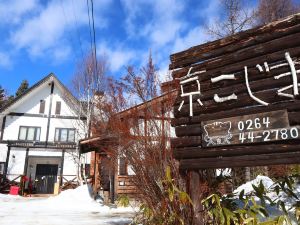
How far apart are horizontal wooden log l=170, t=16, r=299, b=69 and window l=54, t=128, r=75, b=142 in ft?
78.3

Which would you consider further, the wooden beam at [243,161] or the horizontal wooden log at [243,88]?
the horizontal wooden log at [243,88]

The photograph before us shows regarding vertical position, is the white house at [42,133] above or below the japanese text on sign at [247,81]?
above

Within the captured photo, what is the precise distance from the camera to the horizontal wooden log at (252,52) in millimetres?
4102

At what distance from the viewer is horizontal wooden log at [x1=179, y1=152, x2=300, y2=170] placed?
148 inches

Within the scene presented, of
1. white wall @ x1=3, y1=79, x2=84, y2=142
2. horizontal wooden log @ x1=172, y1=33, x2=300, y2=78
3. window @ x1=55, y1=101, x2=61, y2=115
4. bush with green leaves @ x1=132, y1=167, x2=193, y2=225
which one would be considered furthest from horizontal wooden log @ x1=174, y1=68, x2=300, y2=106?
window @ x1=55, y1=101, x2=61, y2=115

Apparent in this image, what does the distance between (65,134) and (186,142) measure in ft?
80.7

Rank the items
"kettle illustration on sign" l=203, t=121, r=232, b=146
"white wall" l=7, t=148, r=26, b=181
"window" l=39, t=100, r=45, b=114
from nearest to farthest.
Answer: "kettle illustration on sign" l=203, t=121, r=232, b=146 → "white wall" l=7, t=148, r=26, b=181 → "window" l=39, t=100, r=45, b=114

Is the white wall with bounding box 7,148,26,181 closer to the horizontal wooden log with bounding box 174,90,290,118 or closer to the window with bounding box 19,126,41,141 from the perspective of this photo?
the window with bounding box 19,126,41,141

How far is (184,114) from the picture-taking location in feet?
16.4

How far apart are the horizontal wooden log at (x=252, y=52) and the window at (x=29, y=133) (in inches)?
983

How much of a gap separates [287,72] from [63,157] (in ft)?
81.7

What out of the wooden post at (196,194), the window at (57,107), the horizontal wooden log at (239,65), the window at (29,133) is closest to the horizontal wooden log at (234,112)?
the horizontal wooden log at (239,65)

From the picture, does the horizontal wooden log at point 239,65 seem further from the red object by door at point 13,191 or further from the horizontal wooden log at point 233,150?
the red object by door at point 13,191

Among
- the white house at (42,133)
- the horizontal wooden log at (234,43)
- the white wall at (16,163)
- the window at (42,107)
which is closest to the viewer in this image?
the horizontal wooden log at (234,43)
